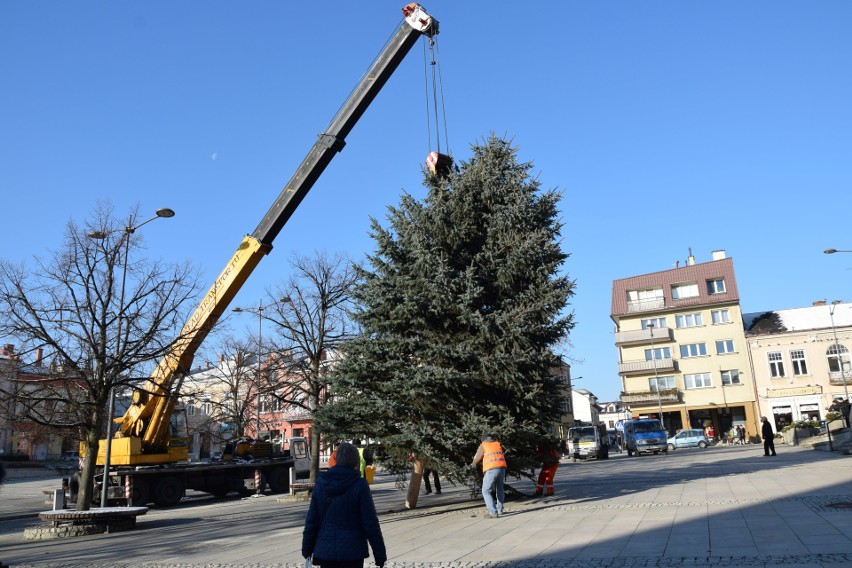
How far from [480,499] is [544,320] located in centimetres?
452

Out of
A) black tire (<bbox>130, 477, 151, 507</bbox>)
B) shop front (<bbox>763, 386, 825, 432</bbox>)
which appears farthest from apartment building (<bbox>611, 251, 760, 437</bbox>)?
Answer: black tire (<bbox>130, 477, 151, 507</bbox>)

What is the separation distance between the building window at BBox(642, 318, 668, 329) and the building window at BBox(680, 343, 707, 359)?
2.62 m

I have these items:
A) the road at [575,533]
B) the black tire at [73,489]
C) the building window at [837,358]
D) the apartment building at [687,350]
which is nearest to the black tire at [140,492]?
the black tire at [73,489]

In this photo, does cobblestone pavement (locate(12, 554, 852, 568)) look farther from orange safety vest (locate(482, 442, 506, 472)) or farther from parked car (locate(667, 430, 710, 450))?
parked car (locate(667, 430, 710, 450))

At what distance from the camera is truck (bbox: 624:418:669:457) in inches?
1706

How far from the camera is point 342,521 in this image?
528 cm

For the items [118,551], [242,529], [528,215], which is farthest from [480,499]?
[118,551]

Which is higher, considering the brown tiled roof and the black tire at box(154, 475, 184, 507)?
the brown tiled roof

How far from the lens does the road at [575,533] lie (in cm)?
836

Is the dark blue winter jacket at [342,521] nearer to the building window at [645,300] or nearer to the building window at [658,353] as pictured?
the building window at [658,353]

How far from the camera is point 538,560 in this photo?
839cm

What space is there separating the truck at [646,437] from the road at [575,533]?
25.2 metres

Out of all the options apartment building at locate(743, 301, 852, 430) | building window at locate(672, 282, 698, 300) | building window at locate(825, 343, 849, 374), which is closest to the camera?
building window at locate(825, 343, 849, 374)

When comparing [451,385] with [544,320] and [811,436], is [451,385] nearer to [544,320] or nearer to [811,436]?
[544,320]
